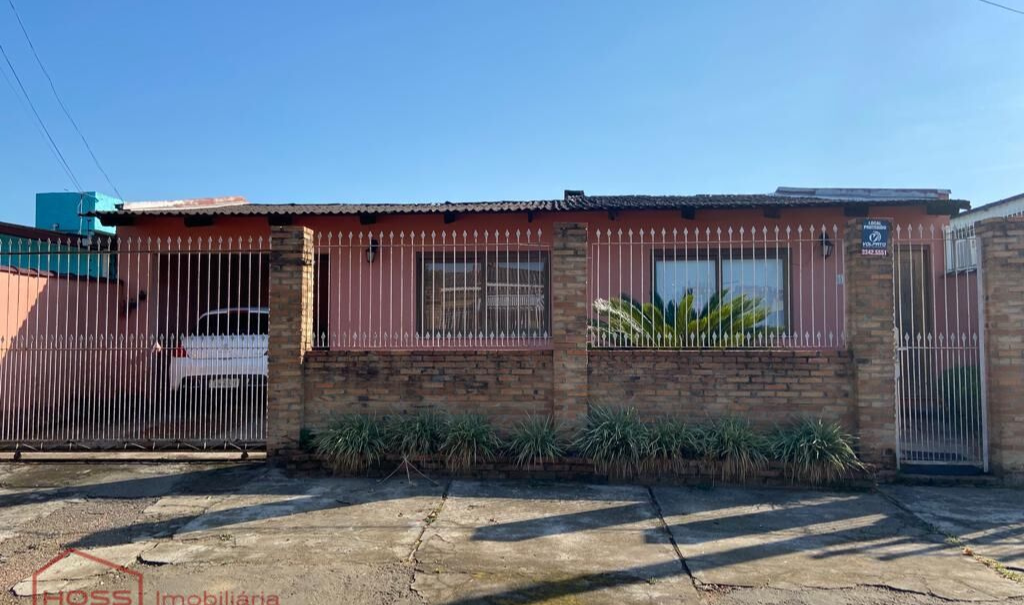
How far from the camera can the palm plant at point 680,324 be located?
22.1 ft

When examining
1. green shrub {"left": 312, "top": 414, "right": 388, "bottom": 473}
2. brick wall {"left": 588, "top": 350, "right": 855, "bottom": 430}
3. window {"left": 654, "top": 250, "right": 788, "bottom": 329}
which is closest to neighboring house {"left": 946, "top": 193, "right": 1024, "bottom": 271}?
window {"left": 654, "top": 250, "right": 788, "bottom": 329}

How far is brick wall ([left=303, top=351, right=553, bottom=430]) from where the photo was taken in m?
6.37

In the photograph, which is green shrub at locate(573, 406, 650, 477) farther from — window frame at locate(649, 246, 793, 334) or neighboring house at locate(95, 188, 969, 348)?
window frame at locate(649, 246, 793, 334)

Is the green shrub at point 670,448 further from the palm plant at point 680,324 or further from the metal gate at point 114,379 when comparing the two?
the metal gate at point 114,379

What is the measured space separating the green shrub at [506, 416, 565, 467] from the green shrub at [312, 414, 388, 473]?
131 cm

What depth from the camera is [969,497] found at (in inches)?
220

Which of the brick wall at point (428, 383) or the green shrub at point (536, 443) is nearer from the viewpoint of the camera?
the green shrub at point (536, 443)

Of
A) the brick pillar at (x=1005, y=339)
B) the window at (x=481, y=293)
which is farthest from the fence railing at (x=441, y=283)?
the brick pillar at (x=1005, y=339)

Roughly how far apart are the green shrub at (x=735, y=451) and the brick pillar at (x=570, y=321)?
1.26 meters

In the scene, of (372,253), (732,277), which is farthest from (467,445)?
(732,277)

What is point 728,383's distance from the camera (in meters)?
6.19

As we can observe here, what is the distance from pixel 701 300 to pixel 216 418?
6.57m

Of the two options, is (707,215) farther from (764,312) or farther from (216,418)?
(216,418)

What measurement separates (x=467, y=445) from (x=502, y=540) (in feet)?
5.63
